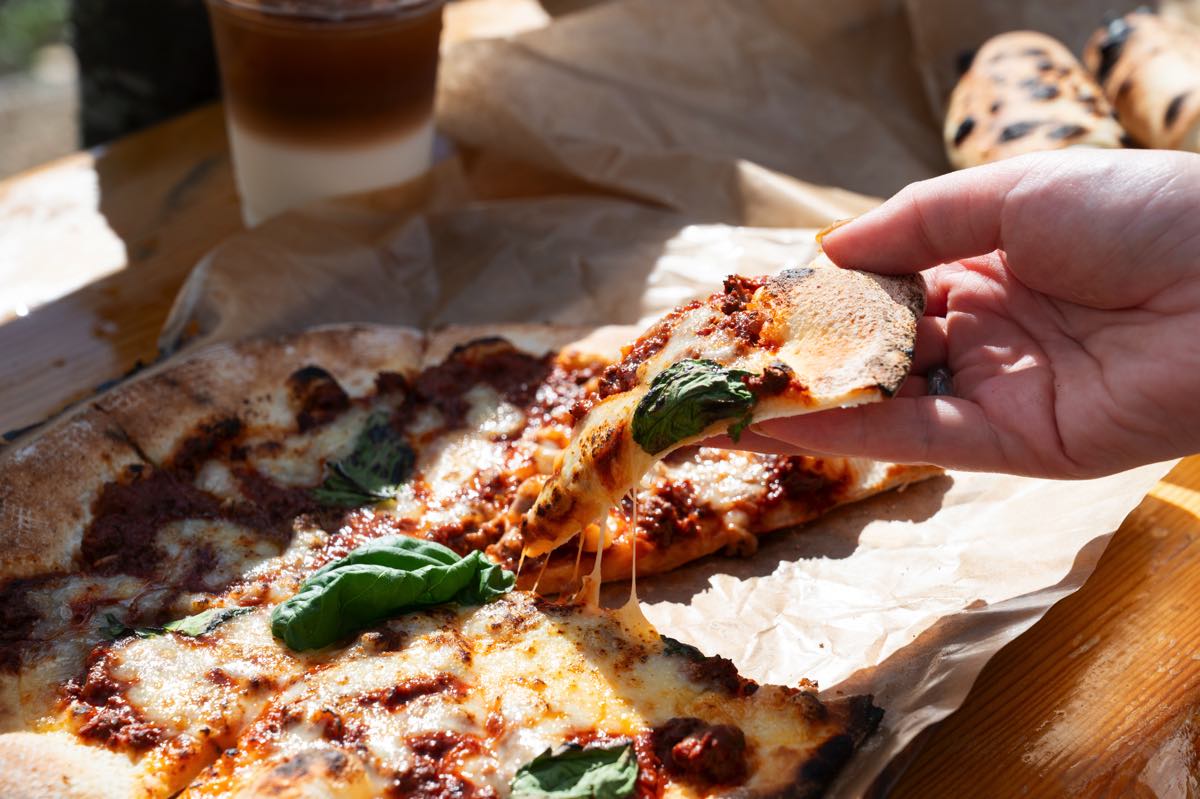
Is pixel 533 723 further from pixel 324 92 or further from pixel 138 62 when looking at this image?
pixel 138 62

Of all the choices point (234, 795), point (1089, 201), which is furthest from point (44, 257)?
point (1089, 201)

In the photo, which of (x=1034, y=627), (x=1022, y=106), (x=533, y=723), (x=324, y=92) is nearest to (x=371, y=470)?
(x=533, y=723)

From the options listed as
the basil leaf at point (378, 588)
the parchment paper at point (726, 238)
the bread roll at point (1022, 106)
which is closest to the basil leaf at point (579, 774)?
the parchment paper at point (726, 238)

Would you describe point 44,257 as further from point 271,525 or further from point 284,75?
point 271,525

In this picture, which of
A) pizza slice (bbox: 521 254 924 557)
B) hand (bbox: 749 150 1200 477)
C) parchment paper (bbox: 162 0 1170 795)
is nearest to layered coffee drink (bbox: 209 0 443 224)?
parchment paper (bbox: 162 0 1170 795)

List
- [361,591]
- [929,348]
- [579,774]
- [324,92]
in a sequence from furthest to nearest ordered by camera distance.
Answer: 1. [324,92]
2. [929,348]
3. [361,591]
4. [579,774]

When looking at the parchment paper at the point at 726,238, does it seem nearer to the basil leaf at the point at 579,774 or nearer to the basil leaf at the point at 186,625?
the basil leaf at the point at 579,774

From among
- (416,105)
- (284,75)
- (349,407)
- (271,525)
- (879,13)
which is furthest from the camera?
(879,13)
